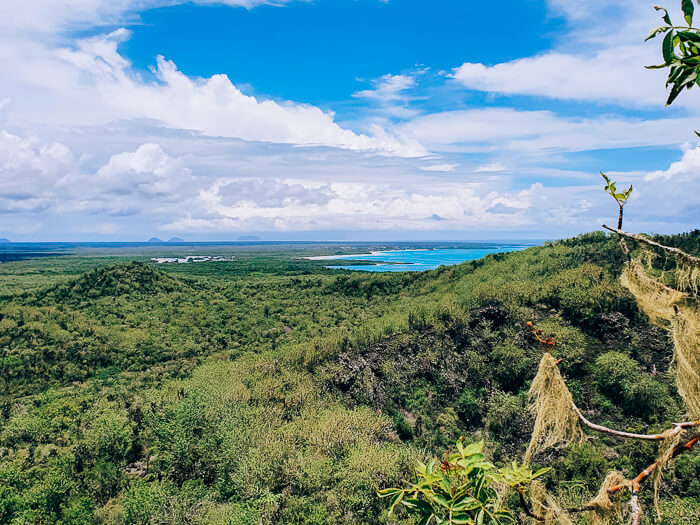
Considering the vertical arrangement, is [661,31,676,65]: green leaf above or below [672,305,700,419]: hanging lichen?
above

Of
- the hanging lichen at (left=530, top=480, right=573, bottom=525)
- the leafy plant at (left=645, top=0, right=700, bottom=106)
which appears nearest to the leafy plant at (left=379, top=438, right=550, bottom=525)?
the hanging lichen at (left=530, top=480, right=573, bottom=525)

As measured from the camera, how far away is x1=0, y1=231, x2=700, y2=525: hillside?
28.6 m

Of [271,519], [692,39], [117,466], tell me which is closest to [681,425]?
[692,39]

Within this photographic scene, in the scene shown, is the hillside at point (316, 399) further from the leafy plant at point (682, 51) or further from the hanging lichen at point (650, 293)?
the leafy plant at point (682, 51)

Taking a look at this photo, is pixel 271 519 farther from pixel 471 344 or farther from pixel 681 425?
pixel 471 344

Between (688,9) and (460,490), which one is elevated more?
(688,9)

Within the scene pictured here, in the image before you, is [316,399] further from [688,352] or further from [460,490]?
[688,352]

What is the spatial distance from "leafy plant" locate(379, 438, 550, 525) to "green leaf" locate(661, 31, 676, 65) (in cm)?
401

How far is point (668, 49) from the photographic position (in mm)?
3301

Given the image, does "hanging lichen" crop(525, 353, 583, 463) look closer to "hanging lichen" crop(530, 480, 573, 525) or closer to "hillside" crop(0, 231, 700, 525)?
"hanging lichen" crop(530, 480, 573, 525)

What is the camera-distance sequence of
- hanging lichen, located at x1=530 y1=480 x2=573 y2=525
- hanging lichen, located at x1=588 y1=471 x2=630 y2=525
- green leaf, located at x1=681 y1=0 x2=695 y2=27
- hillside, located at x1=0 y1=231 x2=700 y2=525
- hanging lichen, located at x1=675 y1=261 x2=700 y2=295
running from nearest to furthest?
green leaf, located at x1=681 y1=0 x2=695 y2=27 → hanging lichen, located at x1=588 y1=471 x2=630 y2=525 → hanging lichen, located at x1=675 y1=261 x2=700 y2=295 → hanging lichen, located at x1=530 y1=480 x2=573 y2=525 → hillside, located at x1=0 y1=231 x2=700 y2=525

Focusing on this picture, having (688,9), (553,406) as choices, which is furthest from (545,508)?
(688,9)

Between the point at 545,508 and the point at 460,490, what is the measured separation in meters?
1.41

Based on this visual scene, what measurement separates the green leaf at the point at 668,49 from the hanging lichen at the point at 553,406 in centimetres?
319
